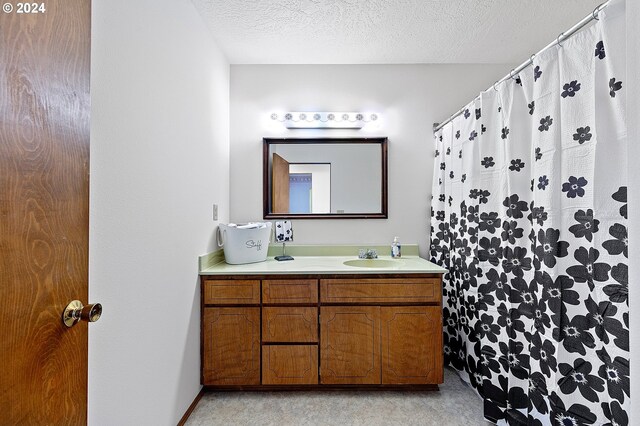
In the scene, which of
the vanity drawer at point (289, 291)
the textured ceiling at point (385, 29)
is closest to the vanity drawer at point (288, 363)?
the vanity drawer at point (289, 291)

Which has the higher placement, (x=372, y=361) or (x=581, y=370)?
(x=581, y=370)

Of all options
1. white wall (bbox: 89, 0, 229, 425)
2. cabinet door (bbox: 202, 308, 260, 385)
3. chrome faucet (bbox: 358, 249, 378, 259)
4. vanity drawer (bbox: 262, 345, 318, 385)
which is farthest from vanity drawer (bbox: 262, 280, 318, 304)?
chrome faucet (bbox: 358, 249, 378, 259)

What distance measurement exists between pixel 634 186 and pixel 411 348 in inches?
59.1

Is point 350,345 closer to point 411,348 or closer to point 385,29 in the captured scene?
point 411,348

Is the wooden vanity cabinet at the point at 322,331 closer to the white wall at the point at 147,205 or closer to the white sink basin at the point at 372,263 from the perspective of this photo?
the white wall at the point at 147,205

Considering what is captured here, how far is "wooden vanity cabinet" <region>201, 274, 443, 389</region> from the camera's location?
1924mm

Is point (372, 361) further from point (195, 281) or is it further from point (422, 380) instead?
point (195, 281)

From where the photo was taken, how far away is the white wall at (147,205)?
1.07 meters

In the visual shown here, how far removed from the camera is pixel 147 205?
1.34 metres

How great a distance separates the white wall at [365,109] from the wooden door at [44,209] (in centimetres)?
170

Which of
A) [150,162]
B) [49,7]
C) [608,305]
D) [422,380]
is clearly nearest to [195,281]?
[150,162]

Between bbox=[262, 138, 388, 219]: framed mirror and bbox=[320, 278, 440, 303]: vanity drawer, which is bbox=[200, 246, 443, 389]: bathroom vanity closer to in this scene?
bbox=[320, 278, 440, 303]: vanity drawer

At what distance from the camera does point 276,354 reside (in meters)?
1.93

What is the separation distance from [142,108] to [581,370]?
215 centimetres
